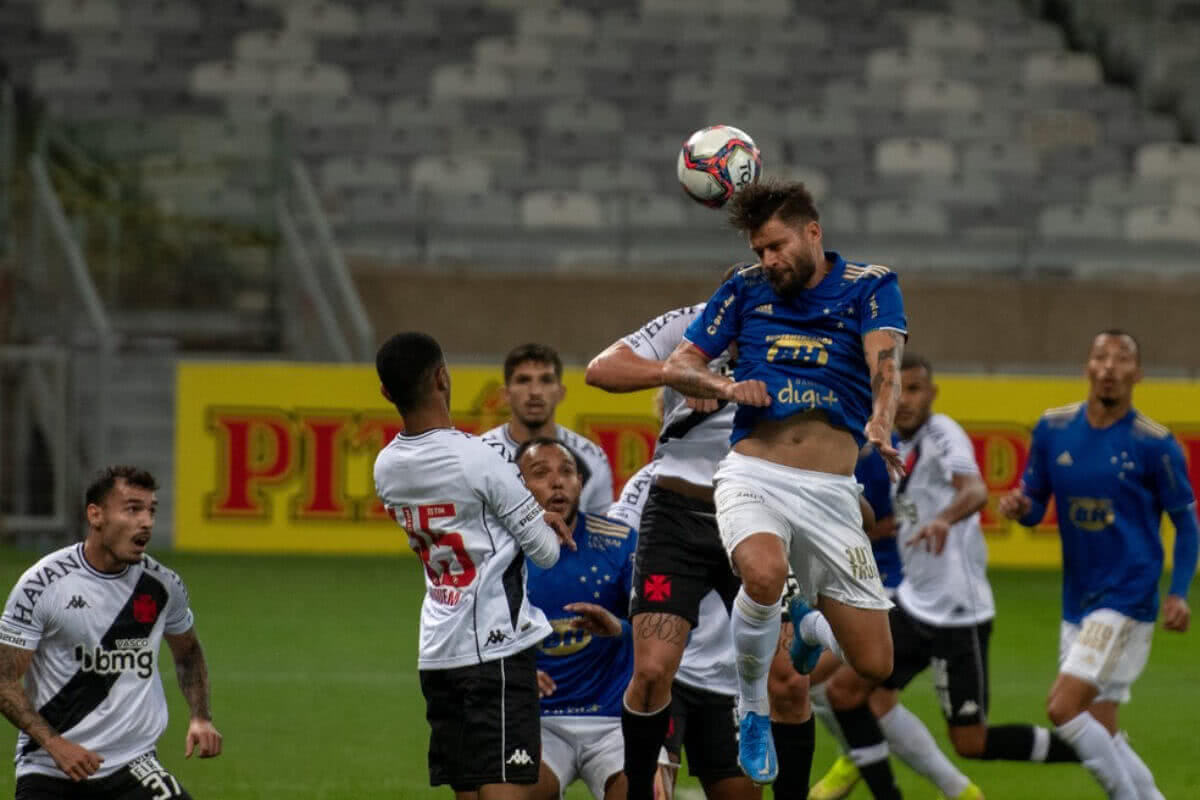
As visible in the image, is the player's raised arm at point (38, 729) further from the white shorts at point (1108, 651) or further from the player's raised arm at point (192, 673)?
the white shorts at point (1108, 651)

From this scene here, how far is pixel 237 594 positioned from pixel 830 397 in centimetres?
908

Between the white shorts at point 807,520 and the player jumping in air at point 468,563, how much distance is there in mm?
734

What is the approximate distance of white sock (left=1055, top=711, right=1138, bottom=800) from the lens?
757cm

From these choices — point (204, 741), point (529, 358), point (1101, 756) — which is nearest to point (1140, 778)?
point (1101, 756)

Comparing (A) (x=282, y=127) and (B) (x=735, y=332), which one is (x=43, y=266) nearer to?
(A) (x=282, y=127)

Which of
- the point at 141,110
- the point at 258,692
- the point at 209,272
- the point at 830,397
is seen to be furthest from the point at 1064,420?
the point at 141,110

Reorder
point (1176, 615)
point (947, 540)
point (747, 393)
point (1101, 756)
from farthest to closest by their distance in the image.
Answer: point (947, 540) < point (1176, 615) < point (1101, 756) < point (747, 393)

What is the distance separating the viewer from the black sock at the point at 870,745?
26.3 feet

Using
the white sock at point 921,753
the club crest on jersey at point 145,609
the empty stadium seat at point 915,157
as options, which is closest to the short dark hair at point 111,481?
the club crest on jersey at point 145,609

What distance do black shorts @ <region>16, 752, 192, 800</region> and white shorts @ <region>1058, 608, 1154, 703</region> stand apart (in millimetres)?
3598

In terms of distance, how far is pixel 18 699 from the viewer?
6.04 metres

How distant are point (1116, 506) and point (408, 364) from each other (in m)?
3.65

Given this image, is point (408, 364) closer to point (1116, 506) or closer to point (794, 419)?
point (794, 419)

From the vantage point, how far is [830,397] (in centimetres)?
621
